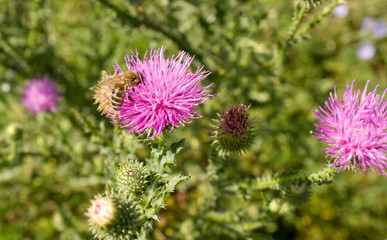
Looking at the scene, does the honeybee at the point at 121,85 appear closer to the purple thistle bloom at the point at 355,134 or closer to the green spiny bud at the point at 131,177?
the green spiny bud at the point at 131,177

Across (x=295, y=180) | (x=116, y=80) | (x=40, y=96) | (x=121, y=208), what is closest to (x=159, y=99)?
(x=116, y=80)

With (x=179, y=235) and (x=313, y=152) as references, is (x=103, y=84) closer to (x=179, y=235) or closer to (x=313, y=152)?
(x=179, y=235)

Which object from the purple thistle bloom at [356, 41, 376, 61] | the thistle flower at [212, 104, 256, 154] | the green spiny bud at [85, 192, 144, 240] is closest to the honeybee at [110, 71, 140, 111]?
the green spiny bud at [85, 192, 144, 240]

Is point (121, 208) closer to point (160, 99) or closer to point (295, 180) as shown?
point (160, 99)

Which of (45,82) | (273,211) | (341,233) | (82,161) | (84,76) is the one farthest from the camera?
(84,76)

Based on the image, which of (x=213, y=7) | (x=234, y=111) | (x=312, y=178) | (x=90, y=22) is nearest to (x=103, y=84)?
(x=234, y=111)
